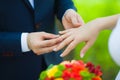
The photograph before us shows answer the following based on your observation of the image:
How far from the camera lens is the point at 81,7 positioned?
199 centimetres

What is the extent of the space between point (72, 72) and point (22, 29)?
0.55 meters

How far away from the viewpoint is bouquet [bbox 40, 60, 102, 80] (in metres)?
0.87

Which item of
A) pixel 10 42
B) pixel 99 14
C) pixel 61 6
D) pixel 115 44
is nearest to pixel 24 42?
pixel 10 42

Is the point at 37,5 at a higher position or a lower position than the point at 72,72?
higher

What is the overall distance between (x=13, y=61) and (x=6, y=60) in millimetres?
32

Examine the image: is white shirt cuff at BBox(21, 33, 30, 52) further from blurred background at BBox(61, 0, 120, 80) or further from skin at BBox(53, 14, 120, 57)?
blurred background at BBox(61, 0, 120, 80)

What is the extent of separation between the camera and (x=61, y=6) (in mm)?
1460

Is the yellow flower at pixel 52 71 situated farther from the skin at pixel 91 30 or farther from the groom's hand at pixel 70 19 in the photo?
the groom's hand at pixel 70 19

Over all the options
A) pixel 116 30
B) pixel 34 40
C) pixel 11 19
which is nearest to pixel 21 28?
pixel 11 19

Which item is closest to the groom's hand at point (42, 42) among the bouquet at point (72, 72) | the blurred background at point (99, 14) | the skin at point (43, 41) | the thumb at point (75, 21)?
the skin at point (43, 41)

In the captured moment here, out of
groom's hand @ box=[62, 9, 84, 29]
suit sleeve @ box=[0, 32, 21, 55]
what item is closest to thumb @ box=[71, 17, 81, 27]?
groom's hand @ box=[62, 9, 84, 29]

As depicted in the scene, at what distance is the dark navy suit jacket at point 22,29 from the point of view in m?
1.28

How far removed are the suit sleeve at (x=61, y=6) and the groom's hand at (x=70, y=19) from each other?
39 millimetres

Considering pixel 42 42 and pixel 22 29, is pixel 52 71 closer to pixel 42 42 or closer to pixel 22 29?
pixel 42 42
